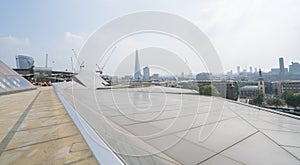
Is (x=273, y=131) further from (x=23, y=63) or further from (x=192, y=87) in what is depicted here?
(x=23, y=63)

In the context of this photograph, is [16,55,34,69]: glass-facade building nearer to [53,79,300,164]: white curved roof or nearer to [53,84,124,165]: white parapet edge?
[53,84,124,165]: white parapet edge

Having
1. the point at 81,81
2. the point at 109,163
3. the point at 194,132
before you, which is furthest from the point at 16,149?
the point at 81,81

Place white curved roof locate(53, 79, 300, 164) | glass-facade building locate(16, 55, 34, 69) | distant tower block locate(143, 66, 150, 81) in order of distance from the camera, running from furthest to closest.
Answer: glass-facade building locate(16, 55, 34, 69) → distant tower block locate(143, 66, 150, 81) → white curved roof locate(53, 79, 300, 164)

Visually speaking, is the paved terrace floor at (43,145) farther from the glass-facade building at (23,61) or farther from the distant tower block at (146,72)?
the glass-facade building at (23,61)

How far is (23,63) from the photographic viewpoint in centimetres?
12275

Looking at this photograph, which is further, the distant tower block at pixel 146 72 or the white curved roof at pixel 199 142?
the distant tower block at pixel 146 72

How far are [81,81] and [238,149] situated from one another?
1020 inches

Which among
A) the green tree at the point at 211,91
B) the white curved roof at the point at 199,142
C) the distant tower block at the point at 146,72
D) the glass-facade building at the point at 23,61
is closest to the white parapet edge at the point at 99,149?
the white curved roof at the point at 199,142

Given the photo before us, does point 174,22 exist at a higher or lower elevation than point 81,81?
higher

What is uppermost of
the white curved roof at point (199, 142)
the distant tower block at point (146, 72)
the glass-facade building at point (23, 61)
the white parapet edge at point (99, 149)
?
the glass-facade building at point (23, 61)

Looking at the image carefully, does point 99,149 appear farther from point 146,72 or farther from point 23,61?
point 23,61

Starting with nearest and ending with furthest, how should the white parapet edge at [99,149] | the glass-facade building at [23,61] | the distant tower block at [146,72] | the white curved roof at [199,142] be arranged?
the white parapet edge at [99,149]
the white curved roof at [199,142]
the distant tower block at [146,72]
the glass-facade building at [23,61]

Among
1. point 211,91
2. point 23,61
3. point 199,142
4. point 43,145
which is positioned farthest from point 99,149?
point 23,61

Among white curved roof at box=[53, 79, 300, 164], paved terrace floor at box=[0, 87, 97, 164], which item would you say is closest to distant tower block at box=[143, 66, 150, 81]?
white curved roof at box=[53, 79, 300, 164]
